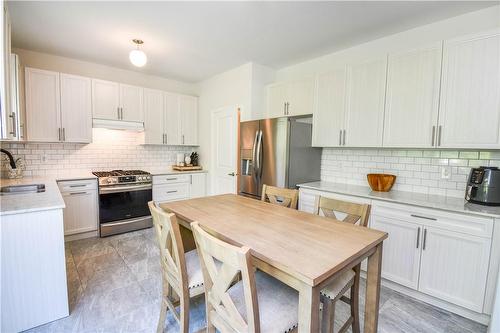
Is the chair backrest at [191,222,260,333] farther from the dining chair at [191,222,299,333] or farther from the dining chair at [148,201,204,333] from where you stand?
the dining chair at [148,201,204,333]

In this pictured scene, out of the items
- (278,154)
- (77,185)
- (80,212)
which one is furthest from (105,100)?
(278,154)

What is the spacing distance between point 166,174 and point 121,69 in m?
1.94

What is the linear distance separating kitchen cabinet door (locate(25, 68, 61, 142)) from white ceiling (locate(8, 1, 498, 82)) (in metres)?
0.41

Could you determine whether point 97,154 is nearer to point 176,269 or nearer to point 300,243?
point 176,269

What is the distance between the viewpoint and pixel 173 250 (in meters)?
1.45

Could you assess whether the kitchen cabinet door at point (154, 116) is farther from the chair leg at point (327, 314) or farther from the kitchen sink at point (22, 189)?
the chair leg at point (327, 314)

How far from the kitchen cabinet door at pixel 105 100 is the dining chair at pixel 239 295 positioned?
135 inches

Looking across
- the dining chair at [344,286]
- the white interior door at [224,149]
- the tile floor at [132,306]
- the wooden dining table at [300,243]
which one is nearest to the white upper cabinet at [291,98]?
the white interior door at [224,149]

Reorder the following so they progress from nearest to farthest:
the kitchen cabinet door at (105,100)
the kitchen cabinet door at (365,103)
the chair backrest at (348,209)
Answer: the chair backrest at (348,209) → the kitchen cabinet door at (365,103) → the kitchen cabinet door at (105,100)

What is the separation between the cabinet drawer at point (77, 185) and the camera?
3.22 m

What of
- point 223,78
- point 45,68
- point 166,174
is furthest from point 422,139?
point 45,68

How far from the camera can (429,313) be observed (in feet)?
6.52

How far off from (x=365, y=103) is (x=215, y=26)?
1838mm

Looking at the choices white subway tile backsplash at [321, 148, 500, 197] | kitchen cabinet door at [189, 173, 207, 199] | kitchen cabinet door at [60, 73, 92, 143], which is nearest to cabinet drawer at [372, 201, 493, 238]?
white subway tile backsplash at [321, 148, 500, 197]
